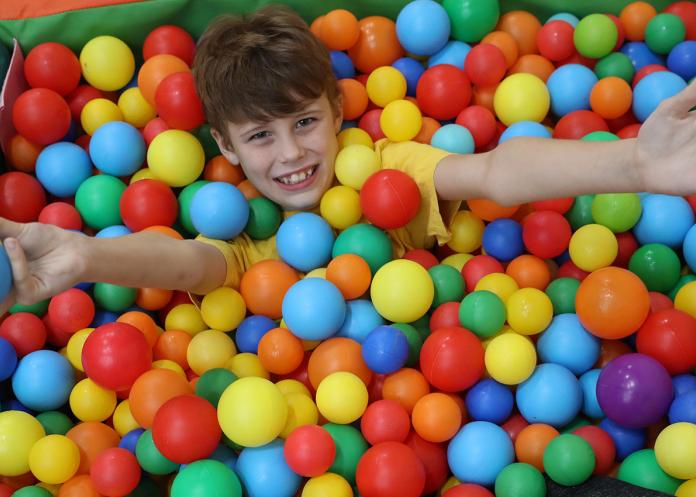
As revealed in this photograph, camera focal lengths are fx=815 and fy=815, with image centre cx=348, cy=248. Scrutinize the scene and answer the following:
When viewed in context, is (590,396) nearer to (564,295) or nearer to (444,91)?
(564,295)

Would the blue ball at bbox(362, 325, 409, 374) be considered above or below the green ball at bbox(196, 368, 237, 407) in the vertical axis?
above

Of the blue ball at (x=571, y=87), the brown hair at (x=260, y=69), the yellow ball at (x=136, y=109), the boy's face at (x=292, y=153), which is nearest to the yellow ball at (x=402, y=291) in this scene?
the boy's face at (x=292, y=153)

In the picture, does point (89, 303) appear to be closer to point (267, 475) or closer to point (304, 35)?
point (267, 475)

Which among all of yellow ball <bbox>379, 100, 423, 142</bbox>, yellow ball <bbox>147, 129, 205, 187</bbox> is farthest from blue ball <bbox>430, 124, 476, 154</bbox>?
yellow ball <bbox>147, 129, 205, 187</bbox>

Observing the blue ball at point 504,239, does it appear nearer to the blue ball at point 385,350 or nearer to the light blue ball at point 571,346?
the light blue ball at point 571,346

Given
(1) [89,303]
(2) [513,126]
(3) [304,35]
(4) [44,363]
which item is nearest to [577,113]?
(2) [513,126]

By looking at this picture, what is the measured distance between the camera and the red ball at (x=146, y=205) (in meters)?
1.58

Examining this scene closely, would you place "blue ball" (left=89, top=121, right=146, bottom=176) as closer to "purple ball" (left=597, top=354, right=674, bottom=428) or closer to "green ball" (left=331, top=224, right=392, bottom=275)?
"green ball" (left=331, top=224, right=392, bottom=275)

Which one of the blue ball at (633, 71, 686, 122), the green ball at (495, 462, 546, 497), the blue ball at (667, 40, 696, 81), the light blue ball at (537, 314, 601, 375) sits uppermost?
the blue ball at (667, 40, 696, 81)

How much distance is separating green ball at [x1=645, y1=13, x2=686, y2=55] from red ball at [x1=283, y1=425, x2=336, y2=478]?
1.17 metres

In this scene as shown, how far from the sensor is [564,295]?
142 centimetres

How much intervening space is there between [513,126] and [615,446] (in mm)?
695

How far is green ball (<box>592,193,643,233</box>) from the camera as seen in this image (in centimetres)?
149

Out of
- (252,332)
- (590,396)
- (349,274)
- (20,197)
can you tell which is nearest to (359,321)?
(349,274)
